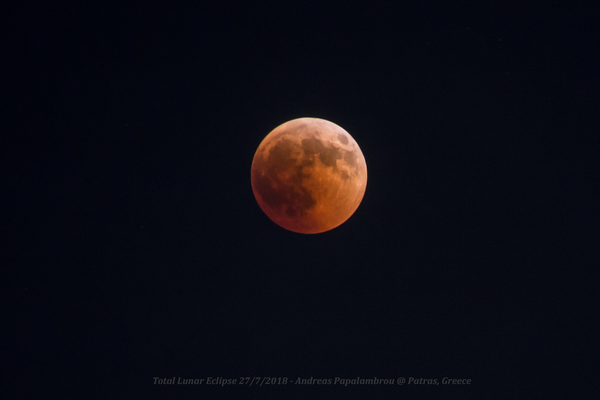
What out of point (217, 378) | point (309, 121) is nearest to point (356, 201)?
point (309, 121)

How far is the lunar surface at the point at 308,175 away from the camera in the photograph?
3916 millimetres

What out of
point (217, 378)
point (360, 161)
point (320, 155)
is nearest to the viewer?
point (320, 155)

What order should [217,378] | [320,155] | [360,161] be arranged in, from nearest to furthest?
[320,155]
[360,161]
[217,378]

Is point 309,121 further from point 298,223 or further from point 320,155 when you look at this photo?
point 298,223

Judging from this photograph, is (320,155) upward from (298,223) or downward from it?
upward

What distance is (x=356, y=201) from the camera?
171 inches

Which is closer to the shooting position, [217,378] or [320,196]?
[320,196]

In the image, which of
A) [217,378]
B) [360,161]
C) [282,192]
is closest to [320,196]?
[282,192]

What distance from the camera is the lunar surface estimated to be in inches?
154

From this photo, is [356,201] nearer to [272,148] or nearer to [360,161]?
[360,161]

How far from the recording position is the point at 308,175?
389 centimetres

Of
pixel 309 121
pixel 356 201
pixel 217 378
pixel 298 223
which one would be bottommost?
pixel 217 378

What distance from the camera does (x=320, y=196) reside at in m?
3.94

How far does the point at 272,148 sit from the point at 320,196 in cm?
Answer: 72
